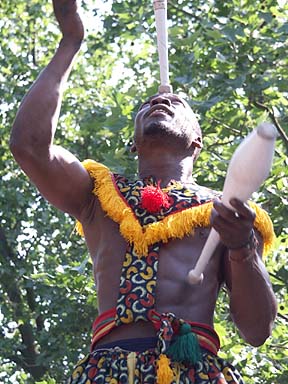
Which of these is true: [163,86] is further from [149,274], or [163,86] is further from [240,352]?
[240,352]

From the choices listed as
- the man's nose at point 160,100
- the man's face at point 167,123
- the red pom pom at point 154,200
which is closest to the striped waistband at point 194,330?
the red pom pom at point 154,200

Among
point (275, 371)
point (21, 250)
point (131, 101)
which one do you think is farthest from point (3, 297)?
point (275, 371)

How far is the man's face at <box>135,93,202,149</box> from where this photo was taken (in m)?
4.29

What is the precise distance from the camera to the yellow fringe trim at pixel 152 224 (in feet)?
13.2

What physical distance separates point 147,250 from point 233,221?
0.58m

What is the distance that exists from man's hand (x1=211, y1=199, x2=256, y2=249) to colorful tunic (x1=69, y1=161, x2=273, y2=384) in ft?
1.38

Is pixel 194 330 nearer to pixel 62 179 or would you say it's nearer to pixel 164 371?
pixel 164 371

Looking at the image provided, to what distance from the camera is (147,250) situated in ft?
13.2

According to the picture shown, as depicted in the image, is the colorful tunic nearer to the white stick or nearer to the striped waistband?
the striped waistband

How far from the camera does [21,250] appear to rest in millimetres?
13680

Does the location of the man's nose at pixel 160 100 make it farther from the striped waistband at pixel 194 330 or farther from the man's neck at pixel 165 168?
the striped waistband at pixel 194 330

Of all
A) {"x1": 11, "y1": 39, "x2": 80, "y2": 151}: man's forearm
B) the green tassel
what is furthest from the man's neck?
the green tassel

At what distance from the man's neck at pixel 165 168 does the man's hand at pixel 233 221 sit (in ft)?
2.46

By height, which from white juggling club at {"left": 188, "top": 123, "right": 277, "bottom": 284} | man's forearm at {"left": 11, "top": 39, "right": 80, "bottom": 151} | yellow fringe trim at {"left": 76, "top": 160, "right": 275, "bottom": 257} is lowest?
white juggling club at {"left": 188, "top": 123, "right": 277, "bottom": 284}
